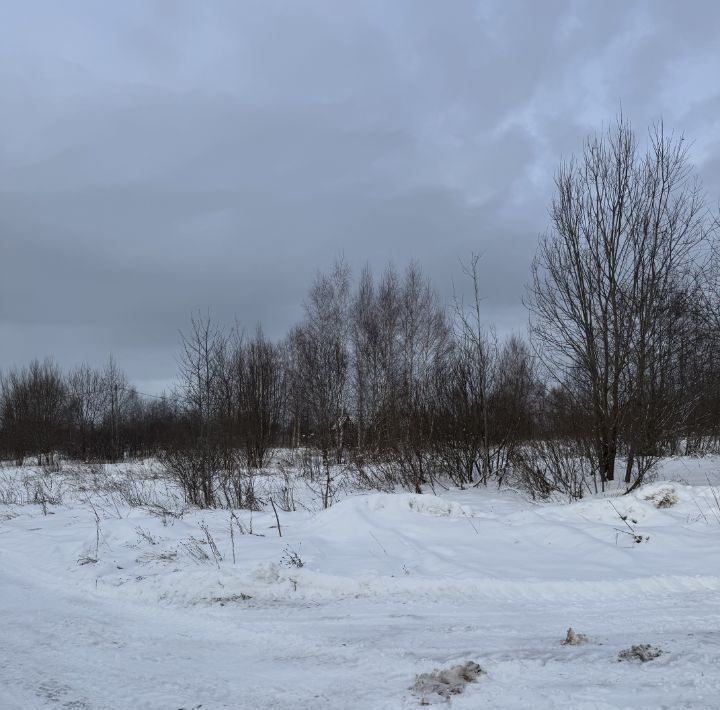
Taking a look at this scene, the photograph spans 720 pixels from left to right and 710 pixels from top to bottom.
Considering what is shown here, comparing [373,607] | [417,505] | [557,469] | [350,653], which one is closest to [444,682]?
[350,653]

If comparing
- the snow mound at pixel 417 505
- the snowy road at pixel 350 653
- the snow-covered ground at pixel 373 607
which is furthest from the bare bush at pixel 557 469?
the snowy road at pixel 350 653

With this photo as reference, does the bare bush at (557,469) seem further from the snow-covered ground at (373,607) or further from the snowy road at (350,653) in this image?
the snowy road at (350,653)

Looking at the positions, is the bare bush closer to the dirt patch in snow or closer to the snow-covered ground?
the snow-covered ground

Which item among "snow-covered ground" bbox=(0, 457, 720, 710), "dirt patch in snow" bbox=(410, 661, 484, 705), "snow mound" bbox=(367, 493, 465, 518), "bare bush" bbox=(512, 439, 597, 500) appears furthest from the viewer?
"bare bush" bbox=(512, 439, 597, 500)

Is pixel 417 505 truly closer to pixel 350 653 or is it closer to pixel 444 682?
pixel 350 653

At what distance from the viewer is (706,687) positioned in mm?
3236

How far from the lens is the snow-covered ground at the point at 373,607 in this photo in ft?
11.6

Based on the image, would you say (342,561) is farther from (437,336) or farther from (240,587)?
(437,336)

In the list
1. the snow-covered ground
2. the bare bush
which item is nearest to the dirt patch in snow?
the snow-covered ground

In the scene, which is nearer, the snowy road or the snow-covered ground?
the snowy road

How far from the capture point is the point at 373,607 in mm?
5359

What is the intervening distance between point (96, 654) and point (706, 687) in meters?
4.04

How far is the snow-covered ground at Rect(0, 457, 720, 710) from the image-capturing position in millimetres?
3535

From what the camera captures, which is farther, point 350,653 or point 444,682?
point 350,653
